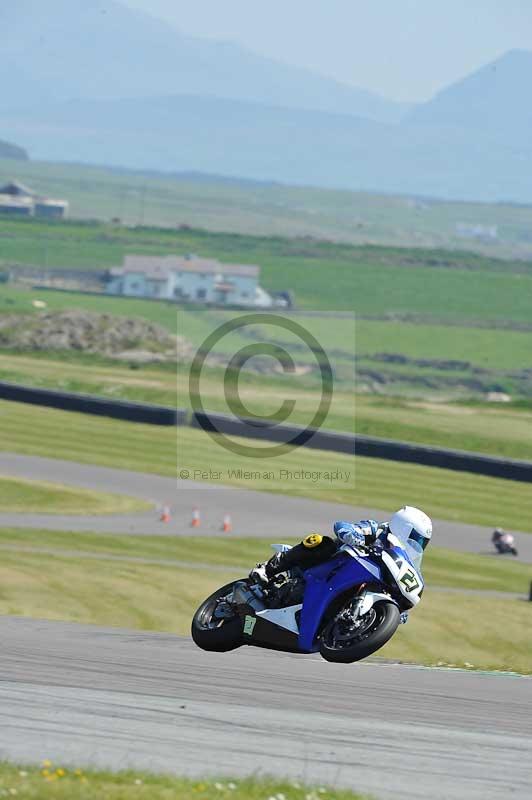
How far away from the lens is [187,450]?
5053 centimetres

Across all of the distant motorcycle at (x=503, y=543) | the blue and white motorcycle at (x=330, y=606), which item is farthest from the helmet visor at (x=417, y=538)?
the distant motorcycle at (x=503, y=543)

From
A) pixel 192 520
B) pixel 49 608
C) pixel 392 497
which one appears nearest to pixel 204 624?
pixel 49 608

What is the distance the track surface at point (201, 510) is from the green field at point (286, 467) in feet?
4.15

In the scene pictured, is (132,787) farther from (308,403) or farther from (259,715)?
(308,403)

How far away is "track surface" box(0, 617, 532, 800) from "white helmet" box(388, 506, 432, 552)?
1.54 m

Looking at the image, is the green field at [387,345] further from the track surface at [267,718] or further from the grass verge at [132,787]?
the grass verge at [132,787]

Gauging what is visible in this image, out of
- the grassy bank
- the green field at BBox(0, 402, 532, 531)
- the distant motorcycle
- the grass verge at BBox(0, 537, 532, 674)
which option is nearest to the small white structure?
the grassy bank

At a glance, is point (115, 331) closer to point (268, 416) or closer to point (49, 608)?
point (268, 416)

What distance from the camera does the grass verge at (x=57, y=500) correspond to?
38188 mm

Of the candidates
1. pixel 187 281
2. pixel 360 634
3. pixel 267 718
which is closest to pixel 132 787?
pixel 267 718

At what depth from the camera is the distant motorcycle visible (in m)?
37.2

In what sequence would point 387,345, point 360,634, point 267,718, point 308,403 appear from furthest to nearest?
point 387,345 → point 308,403 → point 360,634 → point 267,718

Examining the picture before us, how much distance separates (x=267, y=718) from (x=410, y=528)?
283 cm

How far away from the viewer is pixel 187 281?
17588cm
